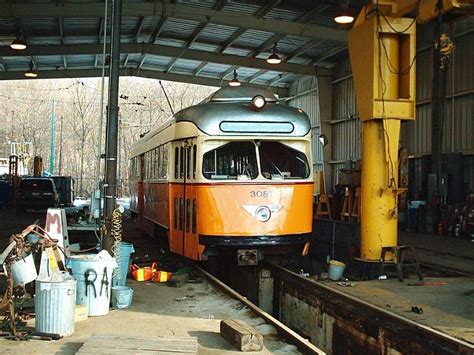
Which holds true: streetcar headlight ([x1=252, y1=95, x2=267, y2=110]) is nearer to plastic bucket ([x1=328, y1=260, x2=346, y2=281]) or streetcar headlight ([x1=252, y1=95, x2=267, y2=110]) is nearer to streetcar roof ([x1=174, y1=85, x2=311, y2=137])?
streetcar roof ([x1=174, y1=85, x2=311, y2=137])

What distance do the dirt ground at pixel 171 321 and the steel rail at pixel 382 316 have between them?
53.9 inches

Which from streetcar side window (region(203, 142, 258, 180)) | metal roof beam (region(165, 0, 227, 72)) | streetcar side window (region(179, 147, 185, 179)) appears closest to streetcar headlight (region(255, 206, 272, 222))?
streetcar side window (region(203, 142, 258, 180))

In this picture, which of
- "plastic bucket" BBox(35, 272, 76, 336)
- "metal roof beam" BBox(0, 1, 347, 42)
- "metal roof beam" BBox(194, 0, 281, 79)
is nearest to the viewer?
"plastic bucket" BBox(35, 272, 76, 336)

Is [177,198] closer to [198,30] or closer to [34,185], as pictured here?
[198,30]

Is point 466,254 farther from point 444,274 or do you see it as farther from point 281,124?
point 281,124

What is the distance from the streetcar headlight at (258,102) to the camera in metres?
10.6

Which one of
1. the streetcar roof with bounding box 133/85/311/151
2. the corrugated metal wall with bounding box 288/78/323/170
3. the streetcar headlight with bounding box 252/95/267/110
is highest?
the corrugated metal wall with bounding box 288/78/323/170

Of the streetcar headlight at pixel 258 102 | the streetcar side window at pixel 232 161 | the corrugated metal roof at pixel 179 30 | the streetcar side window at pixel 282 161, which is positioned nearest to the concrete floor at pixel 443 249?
the streetcar side window at pixel 282 161

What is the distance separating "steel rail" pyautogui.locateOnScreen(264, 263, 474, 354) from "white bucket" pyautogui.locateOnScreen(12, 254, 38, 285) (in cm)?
408

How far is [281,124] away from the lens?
422 inches

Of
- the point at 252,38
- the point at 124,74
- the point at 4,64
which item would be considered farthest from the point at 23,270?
the point at 124,74

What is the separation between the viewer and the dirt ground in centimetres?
636

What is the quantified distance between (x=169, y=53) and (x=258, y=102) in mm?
15421

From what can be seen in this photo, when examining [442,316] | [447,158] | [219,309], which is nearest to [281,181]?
[219,309]
